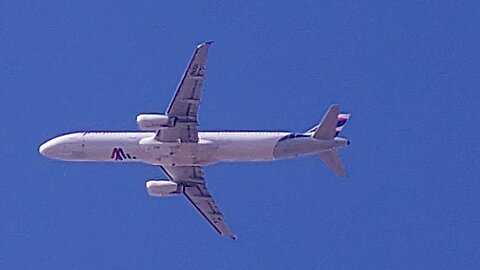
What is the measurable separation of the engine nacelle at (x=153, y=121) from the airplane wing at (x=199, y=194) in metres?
10.6

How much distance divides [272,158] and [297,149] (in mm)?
2479

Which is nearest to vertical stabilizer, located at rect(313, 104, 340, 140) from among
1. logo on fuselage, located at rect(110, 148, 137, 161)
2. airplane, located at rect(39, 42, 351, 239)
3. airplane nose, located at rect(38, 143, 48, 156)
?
airplane, located at rect(39, 42, 351, 239)

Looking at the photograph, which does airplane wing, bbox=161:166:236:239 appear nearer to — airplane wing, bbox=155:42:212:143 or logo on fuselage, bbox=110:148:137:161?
logo on fuselage, bbox=110:148:137:161

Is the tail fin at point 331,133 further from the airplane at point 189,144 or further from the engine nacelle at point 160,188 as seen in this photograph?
the engine nacelle at point 160,188

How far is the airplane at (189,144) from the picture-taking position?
12788 cm

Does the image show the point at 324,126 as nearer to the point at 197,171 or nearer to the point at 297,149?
the point at 297,149

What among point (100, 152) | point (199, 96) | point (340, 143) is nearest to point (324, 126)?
point (340, 143)

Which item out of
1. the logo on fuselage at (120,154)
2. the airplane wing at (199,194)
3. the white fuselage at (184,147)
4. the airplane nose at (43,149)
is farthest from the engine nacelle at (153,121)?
the airplane nose at (43,149)

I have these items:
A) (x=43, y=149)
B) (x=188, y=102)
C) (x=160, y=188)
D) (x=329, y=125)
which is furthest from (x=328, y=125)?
(x=43, y=149)

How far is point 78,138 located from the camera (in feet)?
446

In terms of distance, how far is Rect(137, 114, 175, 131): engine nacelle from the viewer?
128m

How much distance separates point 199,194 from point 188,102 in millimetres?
15539

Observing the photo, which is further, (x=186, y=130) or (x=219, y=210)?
(x=219, y=210)

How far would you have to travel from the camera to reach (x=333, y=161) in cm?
12988
